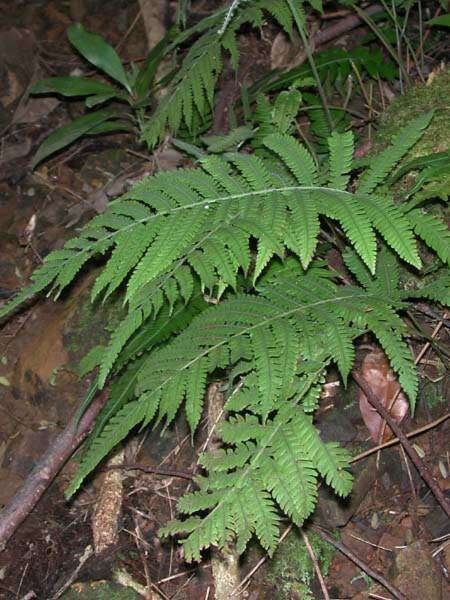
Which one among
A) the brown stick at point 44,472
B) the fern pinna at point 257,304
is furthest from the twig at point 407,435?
the brown stick at point 44,472

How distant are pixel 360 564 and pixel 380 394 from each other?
692 millimetres

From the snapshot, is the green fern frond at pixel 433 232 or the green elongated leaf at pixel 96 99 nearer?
the green fern frond at pixel 433 232

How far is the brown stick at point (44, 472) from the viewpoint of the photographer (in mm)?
3053

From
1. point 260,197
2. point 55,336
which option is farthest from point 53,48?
point 260,197

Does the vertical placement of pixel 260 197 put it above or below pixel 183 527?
above

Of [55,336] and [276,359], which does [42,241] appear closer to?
[55,336]

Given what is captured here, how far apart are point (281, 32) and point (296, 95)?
140 cm

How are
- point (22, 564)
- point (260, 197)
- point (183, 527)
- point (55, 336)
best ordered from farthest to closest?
point (55, 336), point (22, 564), point (260, 197), point (183, 527)

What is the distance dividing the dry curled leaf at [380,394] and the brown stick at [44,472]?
A: 117cm

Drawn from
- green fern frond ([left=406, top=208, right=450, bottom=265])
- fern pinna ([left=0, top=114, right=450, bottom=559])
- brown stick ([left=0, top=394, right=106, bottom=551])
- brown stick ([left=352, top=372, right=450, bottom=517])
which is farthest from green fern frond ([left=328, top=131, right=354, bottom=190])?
brown stick ([left=0, top=394, right=106, bottom=551])

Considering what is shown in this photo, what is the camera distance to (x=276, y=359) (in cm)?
219

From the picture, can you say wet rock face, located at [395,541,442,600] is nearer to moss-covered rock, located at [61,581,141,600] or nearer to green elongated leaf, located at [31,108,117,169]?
moss-covered rock, located at [61,581,141,600]

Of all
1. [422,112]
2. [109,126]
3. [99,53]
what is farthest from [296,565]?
[99,53]

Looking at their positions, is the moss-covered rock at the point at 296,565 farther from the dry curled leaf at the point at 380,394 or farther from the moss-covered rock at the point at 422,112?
the moss-covered rock at the point at 422,112
